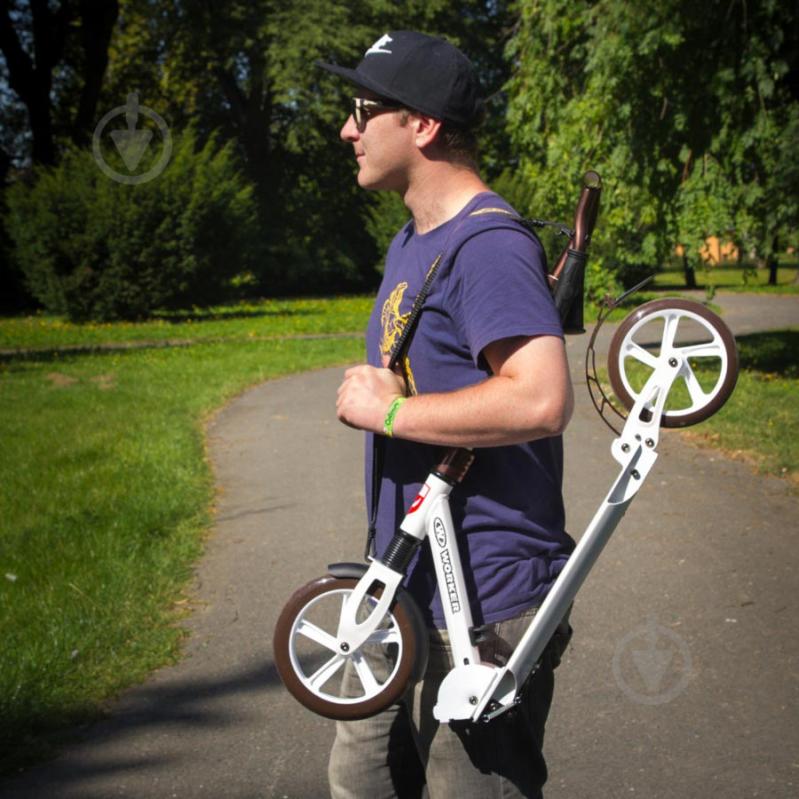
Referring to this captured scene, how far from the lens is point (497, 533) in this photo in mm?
2068

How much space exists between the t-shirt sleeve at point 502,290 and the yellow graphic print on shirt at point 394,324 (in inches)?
7.2

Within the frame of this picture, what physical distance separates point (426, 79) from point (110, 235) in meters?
21.6

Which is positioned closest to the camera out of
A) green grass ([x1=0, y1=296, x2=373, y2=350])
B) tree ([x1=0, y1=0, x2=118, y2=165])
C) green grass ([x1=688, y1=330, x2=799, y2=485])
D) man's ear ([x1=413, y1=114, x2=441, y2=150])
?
man's ear ([x1=413, y1=114, x2=441, y2=150])

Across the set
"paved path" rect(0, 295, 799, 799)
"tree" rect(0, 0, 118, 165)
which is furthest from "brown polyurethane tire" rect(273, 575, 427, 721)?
"tree" rect(0, 0, 118, 165)

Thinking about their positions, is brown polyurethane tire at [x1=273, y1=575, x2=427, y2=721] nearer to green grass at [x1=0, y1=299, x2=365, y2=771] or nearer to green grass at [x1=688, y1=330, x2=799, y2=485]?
green grass at [x1=0, y1=299, x2=365, y2=771]

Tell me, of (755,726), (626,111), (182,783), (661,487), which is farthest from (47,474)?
(626,111)

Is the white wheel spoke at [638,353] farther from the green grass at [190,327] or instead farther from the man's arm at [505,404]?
the green grass at [190,327]

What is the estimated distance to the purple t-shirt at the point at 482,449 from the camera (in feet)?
6.25

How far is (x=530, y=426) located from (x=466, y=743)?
2.10 ft

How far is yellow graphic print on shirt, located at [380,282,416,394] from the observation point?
2.12 metres

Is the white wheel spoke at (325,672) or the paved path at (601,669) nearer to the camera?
the white wheel spoke at (325,672)

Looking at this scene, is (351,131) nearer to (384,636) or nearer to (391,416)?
(391,416)

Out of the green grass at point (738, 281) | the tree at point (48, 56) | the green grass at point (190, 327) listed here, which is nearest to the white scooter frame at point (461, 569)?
the green grass at point (738, 281)

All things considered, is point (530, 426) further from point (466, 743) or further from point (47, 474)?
point (47, 474)
